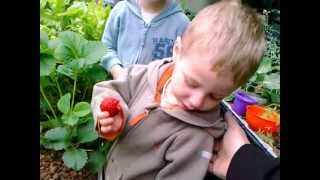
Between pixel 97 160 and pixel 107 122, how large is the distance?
31 centimetres

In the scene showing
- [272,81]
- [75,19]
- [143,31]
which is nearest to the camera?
[143,31]

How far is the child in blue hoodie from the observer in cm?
157

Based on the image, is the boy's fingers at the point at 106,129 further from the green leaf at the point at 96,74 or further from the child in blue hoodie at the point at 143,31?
the child in blue hoodie at the point at 143,31

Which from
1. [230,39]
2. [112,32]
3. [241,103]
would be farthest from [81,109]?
[241,103]

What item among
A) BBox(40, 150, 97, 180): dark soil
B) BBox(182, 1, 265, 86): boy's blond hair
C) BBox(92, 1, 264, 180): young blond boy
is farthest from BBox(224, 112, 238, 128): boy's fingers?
BBox(40, 150, 97, 180): dark soil

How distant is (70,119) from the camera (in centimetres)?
130

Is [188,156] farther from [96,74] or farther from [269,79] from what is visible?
[269,79]

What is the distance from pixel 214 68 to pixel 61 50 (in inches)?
21.6

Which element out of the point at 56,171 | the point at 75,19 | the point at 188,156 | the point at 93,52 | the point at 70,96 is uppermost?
the point at 75,19

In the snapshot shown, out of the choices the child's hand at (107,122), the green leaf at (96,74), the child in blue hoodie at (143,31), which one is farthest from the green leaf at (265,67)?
the child's hand at (107,122)

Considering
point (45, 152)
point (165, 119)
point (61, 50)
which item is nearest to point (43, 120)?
point (45, 152)
